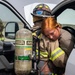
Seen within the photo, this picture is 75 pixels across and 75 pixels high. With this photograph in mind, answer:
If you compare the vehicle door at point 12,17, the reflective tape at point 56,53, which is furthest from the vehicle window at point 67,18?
the reflective tape at point 56,53

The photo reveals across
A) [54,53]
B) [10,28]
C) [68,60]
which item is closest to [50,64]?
[54,53]

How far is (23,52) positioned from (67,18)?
2.68 meters

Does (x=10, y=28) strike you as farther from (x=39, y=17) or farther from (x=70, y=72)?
(x=70, y=72)

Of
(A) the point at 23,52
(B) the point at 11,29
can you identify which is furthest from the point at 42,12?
(B) the point at 11,29

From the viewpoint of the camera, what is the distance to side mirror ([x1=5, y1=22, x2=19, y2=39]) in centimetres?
642

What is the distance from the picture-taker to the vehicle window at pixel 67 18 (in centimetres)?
593

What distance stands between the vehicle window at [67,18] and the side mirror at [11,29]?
28.1 inches

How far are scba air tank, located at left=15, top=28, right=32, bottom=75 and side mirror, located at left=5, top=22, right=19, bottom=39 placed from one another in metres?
1.57

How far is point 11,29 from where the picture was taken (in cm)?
647

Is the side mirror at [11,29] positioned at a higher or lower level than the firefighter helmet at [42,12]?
lower

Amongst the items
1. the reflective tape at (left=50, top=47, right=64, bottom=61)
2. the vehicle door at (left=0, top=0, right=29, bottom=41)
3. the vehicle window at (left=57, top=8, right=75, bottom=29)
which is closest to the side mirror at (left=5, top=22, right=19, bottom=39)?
the vehicle door at (left=0, top=0, right=29, bottom=41)

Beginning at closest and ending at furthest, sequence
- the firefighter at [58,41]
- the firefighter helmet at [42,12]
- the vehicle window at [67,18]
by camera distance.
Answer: the firefighter at [58,41] < the firefighter helmet at [42,12] < the vehicle window at [67,18]

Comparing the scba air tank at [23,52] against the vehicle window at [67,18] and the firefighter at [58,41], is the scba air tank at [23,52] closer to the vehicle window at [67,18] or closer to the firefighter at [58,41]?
the firefighter at [58,41]

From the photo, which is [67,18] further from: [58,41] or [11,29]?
[58,41]
